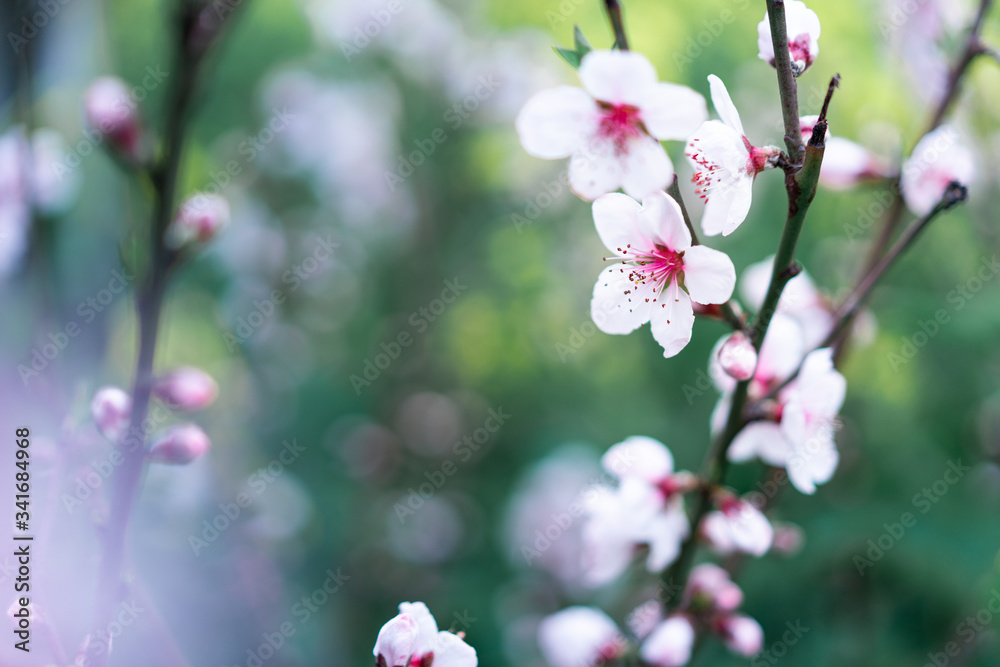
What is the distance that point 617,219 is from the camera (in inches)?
33.5

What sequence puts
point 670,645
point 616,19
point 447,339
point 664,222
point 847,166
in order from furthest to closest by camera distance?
point 447,339, point 847,166, point 670,645, point 664,222, point 616,19

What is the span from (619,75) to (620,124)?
84mm

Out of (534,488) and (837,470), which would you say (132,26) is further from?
(837,470)

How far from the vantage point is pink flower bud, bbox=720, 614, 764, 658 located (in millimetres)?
1068

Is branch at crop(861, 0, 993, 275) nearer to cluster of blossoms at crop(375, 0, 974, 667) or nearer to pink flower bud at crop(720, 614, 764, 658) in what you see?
cluster of blossoms at crop(375, 0, 974, 667)

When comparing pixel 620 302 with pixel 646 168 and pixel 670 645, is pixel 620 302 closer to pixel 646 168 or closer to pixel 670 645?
pixel 646 168

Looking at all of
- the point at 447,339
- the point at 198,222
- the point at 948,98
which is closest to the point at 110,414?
the point at 198,222

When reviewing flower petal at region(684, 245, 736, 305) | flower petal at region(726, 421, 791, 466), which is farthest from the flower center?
flower petal at region(726, 421, 791, 466)

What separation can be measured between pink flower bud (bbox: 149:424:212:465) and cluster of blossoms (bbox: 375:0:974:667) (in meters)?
0.42

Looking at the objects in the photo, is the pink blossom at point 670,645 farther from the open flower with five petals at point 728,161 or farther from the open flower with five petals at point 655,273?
the open flower with five petals at point 728,161

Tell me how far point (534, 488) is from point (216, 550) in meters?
0.92

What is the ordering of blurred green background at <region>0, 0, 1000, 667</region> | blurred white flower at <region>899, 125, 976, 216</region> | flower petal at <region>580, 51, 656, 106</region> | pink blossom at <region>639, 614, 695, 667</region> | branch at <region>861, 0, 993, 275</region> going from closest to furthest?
flower petal at <region>580, 51, 656, 106</region>
pink blossom at <region>639, 614, 695, 667</region>
blurred white flower at <region>899, 125, 976, 216</region>
branch at <region>861, 0, 993, 275</region>
blurred green background at <region>0, 0, 1000, 667</region>

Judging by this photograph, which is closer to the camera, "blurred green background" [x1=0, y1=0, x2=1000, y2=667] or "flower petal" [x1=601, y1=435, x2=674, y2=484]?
"flower petal" [x1=601, y1=435, x2=674, y2=484]

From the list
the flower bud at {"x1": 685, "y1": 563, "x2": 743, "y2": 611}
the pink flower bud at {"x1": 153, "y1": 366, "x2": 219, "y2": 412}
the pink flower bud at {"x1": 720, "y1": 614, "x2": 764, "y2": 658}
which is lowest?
the pink flower bud at {"x1": 720, "y1": 614, "x2": 764, "y2": 658}
